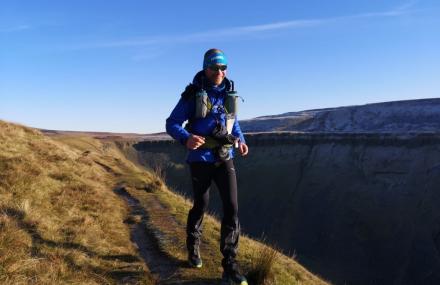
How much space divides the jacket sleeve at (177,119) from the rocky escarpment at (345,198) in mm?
31223

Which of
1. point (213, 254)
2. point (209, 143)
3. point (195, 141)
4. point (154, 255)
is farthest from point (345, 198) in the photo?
point (195, 141)

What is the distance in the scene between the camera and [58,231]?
6660mm

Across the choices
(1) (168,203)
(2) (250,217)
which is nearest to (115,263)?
(1) (168,203)

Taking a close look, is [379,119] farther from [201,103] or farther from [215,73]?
[201,103]

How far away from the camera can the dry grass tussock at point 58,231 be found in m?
4.80

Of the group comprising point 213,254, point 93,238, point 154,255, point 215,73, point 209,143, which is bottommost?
point 213,254

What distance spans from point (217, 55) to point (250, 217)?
4827cm

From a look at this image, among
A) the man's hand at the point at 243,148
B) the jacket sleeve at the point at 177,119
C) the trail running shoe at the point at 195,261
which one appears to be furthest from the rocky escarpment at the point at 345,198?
the jacket sleeve at the point at 177,119

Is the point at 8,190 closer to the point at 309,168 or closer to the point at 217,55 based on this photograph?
the point at 217,55

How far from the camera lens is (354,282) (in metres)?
38.5

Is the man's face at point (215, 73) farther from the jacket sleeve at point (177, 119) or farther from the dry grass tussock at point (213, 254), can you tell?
the dry grass tussock at point (213, 254)

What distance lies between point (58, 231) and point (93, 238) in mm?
534

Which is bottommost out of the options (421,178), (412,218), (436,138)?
(412,218)

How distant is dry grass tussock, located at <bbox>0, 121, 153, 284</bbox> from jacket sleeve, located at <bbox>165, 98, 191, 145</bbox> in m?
1.72
